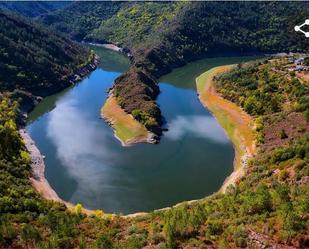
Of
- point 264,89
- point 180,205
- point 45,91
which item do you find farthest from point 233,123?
point 45,91

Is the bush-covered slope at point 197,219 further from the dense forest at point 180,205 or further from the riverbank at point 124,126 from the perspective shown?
the riverbank at point 124,126

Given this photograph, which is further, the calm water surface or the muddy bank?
the muddy bank

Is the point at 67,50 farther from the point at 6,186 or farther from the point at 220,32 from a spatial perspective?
the point at 6,186

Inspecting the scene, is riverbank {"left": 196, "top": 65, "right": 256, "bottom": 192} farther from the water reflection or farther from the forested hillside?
the forested hillside

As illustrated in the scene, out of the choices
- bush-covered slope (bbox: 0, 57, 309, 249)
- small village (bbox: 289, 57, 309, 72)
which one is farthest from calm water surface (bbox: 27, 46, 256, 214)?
small village (bbox: 289, 57, 309, 72)

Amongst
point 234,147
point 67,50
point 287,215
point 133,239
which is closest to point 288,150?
point 234,147

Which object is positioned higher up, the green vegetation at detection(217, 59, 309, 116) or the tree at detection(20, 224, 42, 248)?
the tree at detection(20, 224, 42, 248)

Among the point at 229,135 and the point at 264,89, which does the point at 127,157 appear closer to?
the point at 229,135
